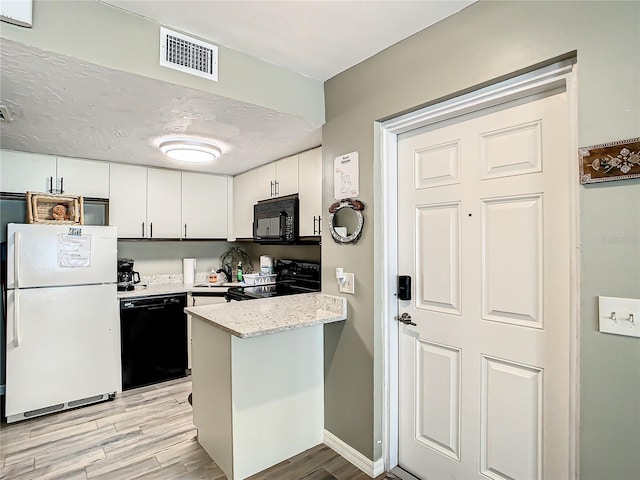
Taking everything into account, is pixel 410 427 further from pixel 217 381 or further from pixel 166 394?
pixel 166 394

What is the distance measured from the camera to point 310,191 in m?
2.88

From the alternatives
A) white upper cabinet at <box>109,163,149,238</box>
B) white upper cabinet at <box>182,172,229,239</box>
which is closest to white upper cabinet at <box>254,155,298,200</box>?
white upper cabinet at <box>182,172,229,239</box>

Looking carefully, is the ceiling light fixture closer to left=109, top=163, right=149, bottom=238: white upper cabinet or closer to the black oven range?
left=109, top=163, right=149, bottom=238: white upper cabinet

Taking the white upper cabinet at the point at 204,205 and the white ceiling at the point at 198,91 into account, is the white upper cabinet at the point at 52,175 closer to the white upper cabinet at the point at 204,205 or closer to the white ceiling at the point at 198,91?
the white ceiling at the point at 198,91

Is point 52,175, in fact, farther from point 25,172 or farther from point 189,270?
point 189,270

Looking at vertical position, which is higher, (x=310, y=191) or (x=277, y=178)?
(x=277, y=178)

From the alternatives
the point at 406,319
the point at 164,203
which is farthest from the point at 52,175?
the point at 406,319

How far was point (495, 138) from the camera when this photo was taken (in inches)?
63.3

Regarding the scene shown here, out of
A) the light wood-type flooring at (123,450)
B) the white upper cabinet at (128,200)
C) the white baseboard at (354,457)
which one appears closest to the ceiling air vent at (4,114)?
the white upper cabinet at (128,200)

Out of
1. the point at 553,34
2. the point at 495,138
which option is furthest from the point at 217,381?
the point at 553,34

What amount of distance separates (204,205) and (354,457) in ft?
9.73

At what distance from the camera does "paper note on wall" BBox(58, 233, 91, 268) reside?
2.74 metres

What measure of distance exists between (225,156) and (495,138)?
235 centimetres

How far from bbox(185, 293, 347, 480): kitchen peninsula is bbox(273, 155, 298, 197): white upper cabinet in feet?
3.85
